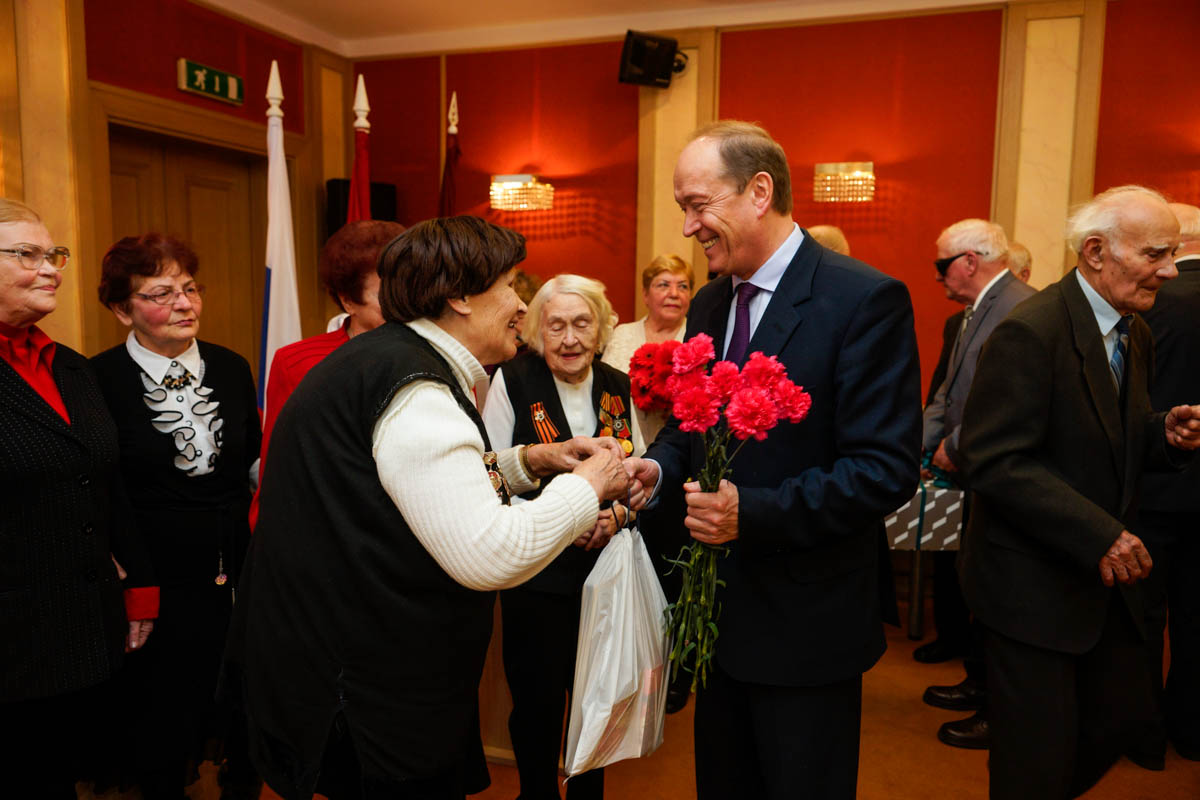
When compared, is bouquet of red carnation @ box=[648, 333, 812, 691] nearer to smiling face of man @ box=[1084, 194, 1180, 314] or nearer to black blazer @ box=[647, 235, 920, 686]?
black blazer @ box=[647, 235, 920, 686]

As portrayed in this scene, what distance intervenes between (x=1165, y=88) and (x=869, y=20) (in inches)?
70.3

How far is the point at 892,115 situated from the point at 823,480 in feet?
15.3

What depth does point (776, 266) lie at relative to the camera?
1.67m

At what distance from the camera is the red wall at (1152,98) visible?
491 cm

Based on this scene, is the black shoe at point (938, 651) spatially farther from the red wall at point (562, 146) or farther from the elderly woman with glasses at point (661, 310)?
the red wall at point (562, 146)

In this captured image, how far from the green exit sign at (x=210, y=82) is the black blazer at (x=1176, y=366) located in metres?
5.26

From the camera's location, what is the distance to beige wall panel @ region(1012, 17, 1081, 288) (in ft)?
16.7

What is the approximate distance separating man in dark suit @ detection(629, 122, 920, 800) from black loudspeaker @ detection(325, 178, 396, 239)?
16.4 ft

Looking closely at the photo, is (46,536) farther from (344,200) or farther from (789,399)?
(344,200)

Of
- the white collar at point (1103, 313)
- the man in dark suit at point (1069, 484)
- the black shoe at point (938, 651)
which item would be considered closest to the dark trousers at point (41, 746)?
the man in dark suit at point (1069, 484)

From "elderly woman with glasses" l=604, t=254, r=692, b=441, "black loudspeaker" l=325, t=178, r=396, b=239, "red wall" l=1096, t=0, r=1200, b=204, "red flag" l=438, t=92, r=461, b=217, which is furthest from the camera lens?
"black loudspeaker" l=325, t=178, r=396, b=239

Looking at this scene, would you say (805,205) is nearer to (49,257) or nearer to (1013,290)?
(1013,290)

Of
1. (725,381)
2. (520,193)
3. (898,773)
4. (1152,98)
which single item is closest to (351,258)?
(725,381)

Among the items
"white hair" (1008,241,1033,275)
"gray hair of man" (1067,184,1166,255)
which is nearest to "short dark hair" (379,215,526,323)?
"gray hair of man" (1067,184,1166,255)
